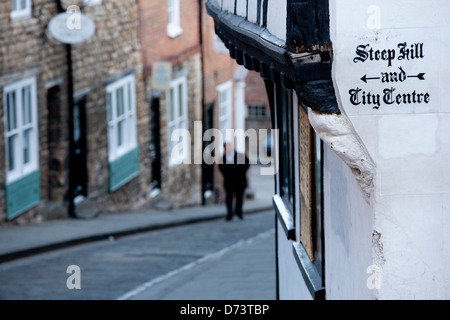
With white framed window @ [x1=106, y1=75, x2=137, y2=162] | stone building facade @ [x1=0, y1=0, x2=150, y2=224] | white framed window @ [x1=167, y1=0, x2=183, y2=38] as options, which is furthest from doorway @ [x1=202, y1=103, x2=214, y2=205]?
white framed window @ [x1=106, y1=75, x2=137, y2=162]

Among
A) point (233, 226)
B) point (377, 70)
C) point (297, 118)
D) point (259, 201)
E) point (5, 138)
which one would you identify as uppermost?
point (377, 70)

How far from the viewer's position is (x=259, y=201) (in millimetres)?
26438

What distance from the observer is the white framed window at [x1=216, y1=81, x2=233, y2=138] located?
26.7 m

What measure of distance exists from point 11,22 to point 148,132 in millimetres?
6466

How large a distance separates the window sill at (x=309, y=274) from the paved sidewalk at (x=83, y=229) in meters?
6.70

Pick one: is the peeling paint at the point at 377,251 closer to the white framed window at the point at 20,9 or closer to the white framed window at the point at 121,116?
the white framed window at the point at 20,9

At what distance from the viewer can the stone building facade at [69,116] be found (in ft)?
52.4

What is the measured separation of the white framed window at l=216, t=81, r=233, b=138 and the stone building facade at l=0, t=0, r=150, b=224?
5381 mm

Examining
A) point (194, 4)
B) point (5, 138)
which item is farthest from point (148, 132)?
point (5, 138)

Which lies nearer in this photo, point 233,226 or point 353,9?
point 353,9

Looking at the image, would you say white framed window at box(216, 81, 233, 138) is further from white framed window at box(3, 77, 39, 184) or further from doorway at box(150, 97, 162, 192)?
white framed window at box(3, 77, 39, 184)

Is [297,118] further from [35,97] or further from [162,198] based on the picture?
[162,198]

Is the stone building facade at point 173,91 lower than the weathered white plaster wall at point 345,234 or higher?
lower

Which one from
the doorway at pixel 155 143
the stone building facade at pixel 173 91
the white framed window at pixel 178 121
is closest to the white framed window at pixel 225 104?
the stone building facade at pixel 173 91
